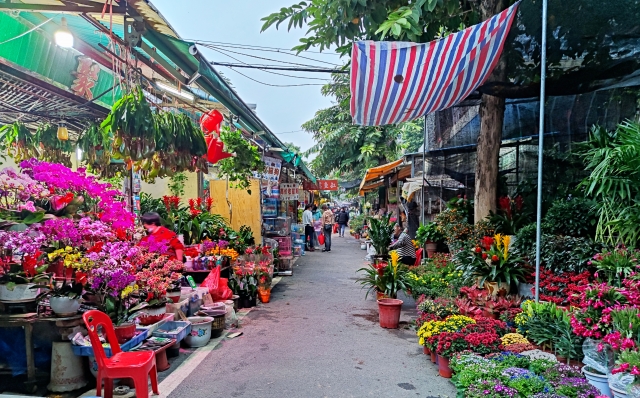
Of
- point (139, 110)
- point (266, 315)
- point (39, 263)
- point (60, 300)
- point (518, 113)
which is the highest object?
point (518, 113)

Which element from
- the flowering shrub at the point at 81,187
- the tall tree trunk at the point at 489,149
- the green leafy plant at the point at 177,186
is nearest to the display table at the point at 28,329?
the flowering shrub at the point at 81,187

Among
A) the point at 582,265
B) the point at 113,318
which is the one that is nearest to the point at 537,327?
the point at 582,265

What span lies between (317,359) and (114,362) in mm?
2298

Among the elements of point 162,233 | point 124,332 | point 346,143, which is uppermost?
point 346,143

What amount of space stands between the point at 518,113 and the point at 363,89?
5317 mm

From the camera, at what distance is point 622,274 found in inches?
161

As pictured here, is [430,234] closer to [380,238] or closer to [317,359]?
[380,238]

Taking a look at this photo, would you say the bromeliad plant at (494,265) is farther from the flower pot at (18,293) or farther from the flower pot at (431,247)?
the flower pot at (18,293)

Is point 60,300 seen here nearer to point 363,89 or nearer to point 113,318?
point 113,318

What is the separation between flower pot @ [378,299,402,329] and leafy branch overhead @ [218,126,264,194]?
3.85 metres

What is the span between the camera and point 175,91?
7.47m

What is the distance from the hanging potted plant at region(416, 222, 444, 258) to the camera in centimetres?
982

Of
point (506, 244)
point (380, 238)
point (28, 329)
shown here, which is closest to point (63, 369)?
point (28, 329)

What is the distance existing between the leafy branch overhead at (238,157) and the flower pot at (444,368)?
5.21 metres
